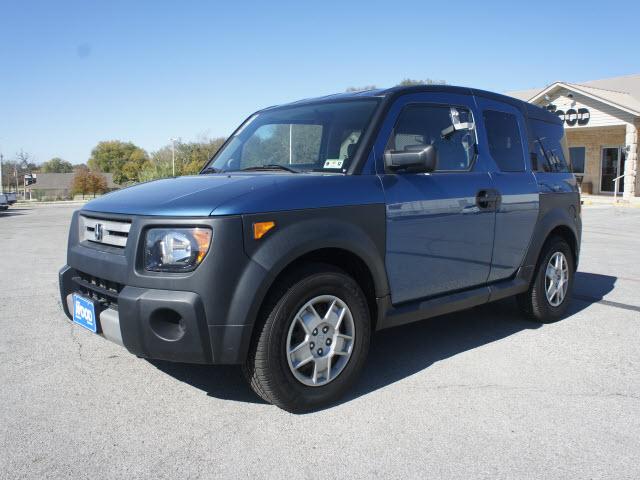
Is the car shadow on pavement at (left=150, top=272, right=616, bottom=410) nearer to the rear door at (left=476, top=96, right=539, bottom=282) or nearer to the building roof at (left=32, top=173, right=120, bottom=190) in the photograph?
the rear door at (left=476, top=96, right=539, bottom=282)

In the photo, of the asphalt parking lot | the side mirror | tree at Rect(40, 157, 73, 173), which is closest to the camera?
the asphalt parking lot

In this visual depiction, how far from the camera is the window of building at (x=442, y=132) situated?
3895mm

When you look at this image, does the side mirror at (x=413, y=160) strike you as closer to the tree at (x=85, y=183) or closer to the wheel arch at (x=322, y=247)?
the wheel arch at (x=322, y=247)

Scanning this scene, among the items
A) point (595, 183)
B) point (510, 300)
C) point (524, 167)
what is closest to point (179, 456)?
point (524, 167)

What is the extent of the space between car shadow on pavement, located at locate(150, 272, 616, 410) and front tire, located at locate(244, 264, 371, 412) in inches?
8.9

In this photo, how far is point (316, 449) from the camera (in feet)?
9.31

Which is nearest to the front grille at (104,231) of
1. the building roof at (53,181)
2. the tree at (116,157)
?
the building roof at (53,181)

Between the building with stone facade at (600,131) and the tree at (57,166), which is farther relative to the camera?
the tree at (57,166)

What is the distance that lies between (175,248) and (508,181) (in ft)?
9.30

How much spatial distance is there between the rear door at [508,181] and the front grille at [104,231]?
2748mm

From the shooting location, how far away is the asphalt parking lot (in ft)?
8.86

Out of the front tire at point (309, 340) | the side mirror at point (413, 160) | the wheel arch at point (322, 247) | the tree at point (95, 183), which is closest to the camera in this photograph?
the wheel arch at point (322, 247)

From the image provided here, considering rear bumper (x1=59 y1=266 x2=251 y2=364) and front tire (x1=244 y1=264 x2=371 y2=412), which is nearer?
rear bumper (x1=59 y1=266 x2=251 y2=364)

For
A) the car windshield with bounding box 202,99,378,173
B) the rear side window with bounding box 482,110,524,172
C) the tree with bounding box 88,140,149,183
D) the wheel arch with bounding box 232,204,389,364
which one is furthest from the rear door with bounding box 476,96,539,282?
the tree with bounding box 88,140,149,183
